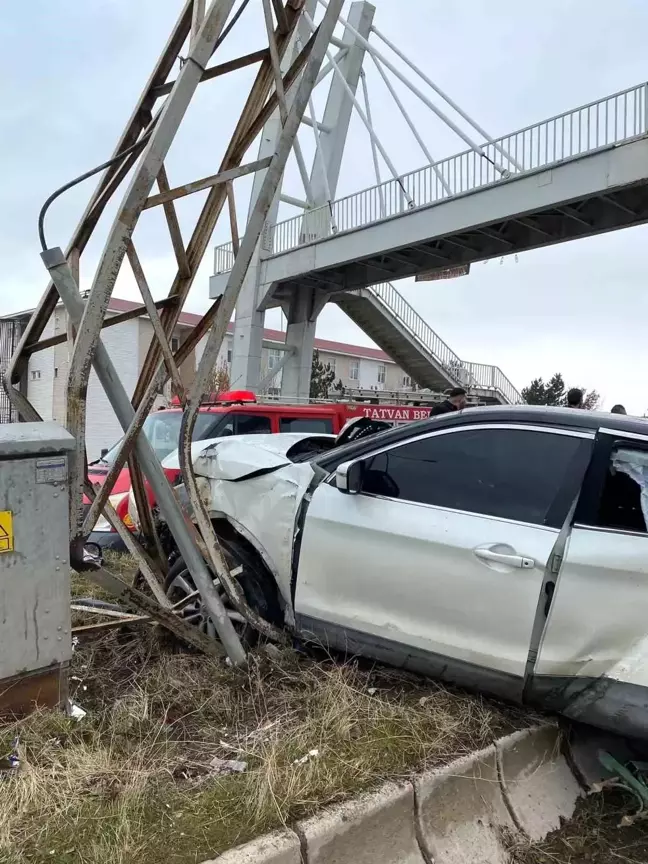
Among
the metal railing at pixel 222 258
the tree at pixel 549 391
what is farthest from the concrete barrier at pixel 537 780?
the tree at pixel 549 391

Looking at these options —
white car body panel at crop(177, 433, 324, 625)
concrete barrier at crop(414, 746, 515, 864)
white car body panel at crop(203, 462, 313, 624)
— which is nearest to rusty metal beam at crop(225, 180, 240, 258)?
white car body panel at crop(177, 433, 324, 625)

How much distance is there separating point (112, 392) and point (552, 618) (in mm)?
2371

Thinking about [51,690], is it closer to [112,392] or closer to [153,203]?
[112,392]

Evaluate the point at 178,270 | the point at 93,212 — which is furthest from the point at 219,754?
the point at 93,212

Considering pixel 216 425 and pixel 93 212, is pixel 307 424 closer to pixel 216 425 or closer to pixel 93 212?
pixel 216 425

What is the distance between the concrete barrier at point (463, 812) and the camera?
2.41 m

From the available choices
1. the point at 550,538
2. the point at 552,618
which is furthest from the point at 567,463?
the point at 552,618

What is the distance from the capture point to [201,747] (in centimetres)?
281

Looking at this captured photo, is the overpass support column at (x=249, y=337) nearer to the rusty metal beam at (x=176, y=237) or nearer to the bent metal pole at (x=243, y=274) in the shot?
the rusty metal beam at (x=176, y=237)

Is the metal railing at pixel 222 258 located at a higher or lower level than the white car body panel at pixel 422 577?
higher

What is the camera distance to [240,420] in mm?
7758

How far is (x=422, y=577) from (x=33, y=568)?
170 centimetres

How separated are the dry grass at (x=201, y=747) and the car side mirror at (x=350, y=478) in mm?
904

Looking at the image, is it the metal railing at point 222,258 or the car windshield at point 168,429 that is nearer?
the car windshield at point 168,429
